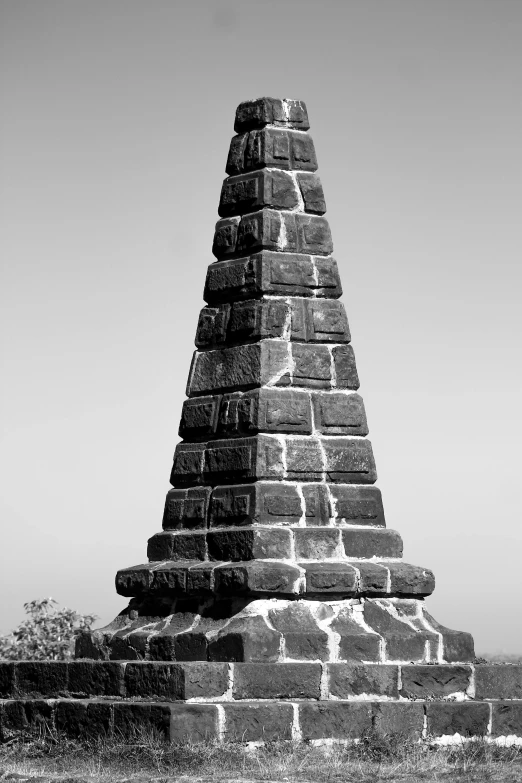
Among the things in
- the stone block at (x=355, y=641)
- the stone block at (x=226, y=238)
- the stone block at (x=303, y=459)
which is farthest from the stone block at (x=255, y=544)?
the stone block at (x=226, y=238)

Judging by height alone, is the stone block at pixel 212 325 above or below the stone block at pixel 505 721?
above

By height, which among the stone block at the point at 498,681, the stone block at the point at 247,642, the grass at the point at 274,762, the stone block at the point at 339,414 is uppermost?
the stone block at the point at 339,414

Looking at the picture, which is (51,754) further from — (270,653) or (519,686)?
(519,686)

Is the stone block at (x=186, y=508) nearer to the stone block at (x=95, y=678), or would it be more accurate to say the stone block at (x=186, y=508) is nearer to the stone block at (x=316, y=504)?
the stone block at (x=316, y=504)

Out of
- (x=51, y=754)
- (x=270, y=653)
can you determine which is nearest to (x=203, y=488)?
(x=270, y=653)

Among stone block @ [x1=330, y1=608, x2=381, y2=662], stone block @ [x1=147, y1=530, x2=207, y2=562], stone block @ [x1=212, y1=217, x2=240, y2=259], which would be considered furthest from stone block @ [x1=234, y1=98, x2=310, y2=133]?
stone block @ [x1=330, y1=608, x2=381, y2=662]

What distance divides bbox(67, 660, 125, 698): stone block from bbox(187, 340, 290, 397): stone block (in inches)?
112

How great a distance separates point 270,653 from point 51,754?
2019 mm

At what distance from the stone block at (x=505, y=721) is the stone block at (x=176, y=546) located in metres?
2.96

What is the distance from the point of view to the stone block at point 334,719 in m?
12.4

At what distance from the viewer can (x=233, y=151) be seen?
14.9 m

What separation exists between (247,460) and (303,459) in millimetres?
522

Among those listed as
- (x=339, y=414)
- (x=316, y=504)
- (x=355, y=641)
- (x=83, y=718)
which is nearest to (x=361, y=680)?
(x=355, y=641)

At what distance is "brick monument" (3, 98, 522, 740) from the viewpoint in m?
12.6
